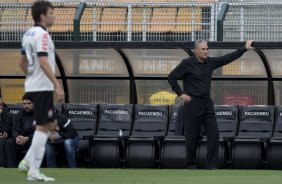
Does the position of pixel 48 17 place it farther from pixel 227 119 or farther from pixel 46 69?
pixel 227 119

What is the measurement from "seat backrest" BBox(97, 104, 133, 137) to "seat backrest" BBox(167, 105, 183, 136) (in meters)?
0.75

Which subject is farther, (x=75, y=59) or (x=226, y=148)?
(x=75, y=59)

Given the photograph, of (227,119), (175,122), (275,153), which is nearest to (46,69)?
(275,153)

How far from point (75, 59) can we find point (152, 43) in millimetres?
2417

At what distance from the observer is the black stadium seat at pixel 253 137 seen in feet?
53.5

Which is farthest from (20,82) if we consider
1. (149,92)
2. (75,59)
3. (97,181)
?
(97,181)

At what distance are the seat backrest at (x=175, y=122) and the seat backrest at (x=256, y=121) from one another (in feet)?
3.73

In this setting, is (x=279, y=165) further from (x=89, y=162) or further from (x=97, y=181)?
(x=97, y=181)

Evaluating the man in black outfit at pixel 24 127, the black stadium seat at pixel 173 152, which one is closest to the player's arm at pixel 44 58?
the man in black outfit at pixel 24 127

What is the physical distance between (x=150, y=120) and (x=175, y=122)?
50 centimetres

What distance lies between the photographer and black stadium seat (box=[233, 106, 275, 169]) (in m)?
16.3

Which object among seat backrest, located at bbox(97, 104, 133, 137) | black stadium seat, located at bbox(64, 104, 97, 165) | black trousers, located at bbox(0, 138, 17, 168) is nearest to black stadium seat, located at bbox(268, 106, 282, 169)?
seat backrest, located at bbox(97, 104, 133, 137)

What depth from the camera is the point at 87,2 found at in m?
18.3

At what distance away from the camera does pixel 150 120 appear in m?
17.5
